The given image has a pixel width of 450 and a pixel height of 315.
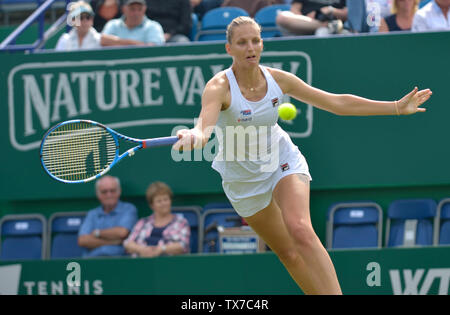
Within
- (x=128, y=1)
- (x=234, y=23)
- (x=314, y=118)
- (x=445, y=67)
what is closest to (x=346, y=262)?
(x=314, y=118)

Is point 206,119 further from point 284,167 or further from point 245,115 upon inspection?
point 284,167

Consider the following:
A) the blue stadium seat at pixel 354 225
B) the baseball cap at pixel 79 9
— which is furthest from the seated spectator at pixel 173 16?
the blue stadium seat at pixel 354 225

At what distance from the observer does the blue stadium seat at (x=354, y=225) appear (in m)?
7.84

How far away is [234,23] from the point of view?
4.93m

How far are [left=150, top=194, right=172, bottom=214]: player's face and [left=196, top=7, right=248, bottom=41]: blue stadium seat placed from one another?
205 centimetres

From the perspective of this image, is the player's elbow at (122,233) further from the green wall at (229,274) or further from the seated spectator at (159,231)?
the green wall at (229,274)

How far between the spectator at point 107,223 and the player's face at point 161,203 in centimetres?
34

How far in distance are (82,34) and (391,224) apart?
12.5 ft

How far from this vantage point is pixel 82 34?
874 cm

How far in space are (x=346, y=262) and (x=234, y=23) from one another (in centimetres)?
290

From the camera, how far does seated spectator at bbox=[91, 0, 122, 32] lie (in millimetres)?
9453

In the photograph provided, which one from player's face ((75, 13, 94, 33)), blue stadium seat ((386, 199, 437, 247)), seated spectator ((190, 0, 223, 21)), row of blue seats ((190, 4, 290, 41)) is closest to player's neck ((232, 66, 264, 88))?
blue stadium seat ((386, 199, 437, 247))

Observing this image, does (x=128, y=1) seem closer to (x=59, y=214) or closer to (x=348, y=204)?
(x=59, y=214)

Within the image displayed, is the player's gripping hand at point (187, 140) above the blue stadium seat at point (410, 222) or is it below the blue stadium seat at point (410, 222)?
above
